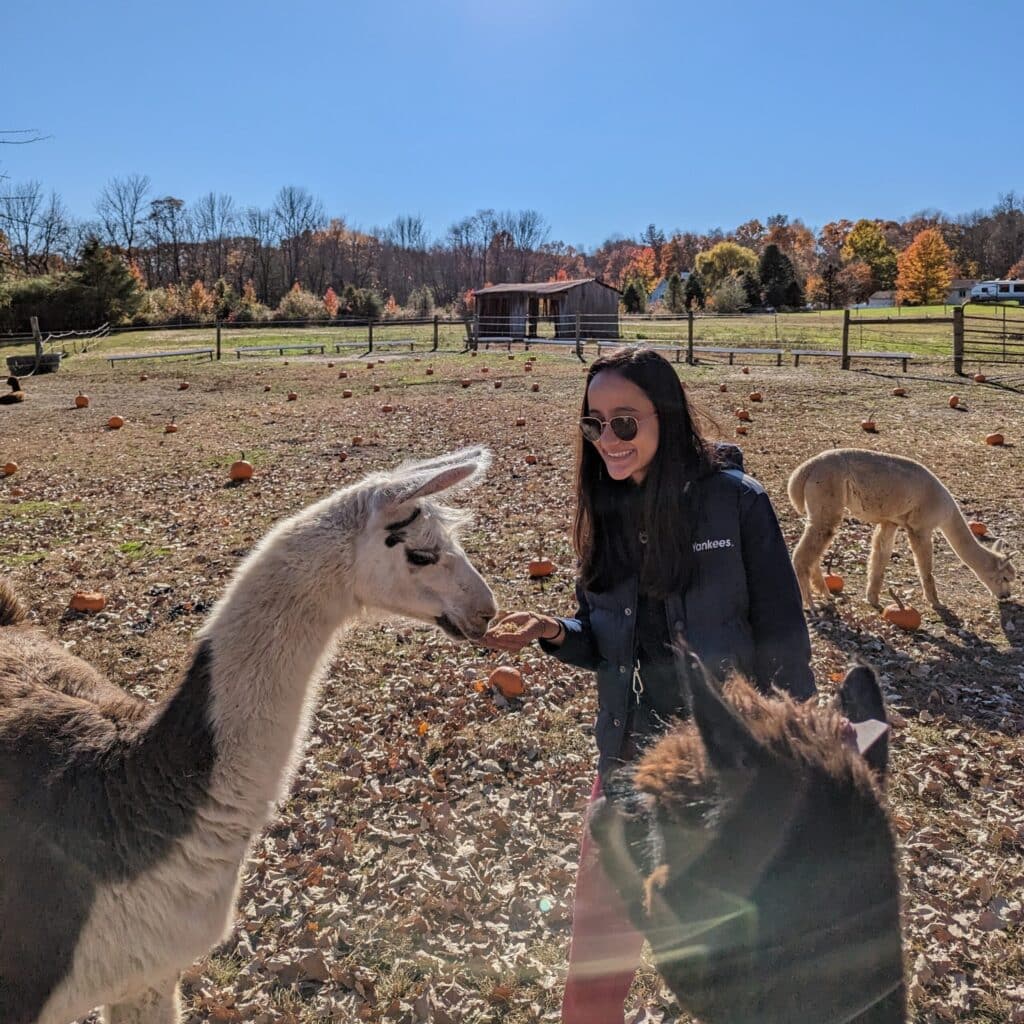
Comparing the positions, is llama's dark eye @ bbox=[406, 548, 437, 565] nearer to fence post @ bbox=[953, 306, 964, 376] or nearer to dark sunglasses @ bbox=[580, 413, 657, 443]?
dark sunglasses @ bbox=[580, 413, 657, 443]

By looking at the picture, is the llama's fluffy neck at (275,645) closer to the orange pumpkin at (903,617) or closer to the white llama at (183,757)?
the white llama at (183,757)

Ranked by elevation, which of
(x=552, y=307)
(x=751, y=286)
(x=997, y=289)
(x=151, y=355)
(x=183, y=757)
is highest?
(x=997, y=289)

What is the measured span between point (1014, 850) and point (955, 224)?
133 metres

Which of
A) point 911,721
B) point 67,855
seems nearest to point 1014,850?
point 911,721

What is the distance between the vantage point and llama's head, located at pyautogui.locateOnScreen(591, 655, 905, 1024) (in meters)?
1.32

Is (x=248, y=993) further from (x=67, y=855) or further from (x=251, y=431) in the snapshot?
(x=251, y=431)

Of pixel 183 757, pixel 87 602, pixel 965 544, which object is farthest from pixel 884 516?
pixel 87 602

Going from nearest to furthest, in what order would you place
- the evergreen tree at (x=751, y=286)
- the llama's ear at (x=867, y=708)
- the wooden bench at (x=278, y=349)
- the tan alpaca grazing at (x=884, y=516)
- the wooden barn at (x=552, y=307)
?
the llama's ear at (x=867, y=708)
the tan alpaca grazing at (x=884, y=516)
the wooden bench at (x=278, y=349)
the wooden barn at (x=552, y=307)
the evergreen tree at (x=751, y=286)

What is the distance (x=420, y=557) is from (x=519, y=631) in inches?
15.9

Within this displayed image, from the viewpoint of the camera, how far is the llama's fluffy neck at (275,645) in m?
2.21

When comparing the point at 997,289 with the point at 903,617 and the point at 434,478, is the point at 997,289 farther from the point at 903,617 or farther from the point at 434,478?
the point at 434,478

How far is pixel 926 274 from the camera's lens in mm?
78438

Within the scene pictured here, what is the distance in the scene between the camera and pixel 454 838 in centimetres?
367

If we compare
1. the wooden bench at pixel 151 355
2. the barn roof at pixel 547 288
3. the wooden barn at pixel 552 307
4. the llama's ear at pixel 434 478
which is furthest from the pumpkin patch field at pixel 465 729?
the barn roof at pixel 547 288
